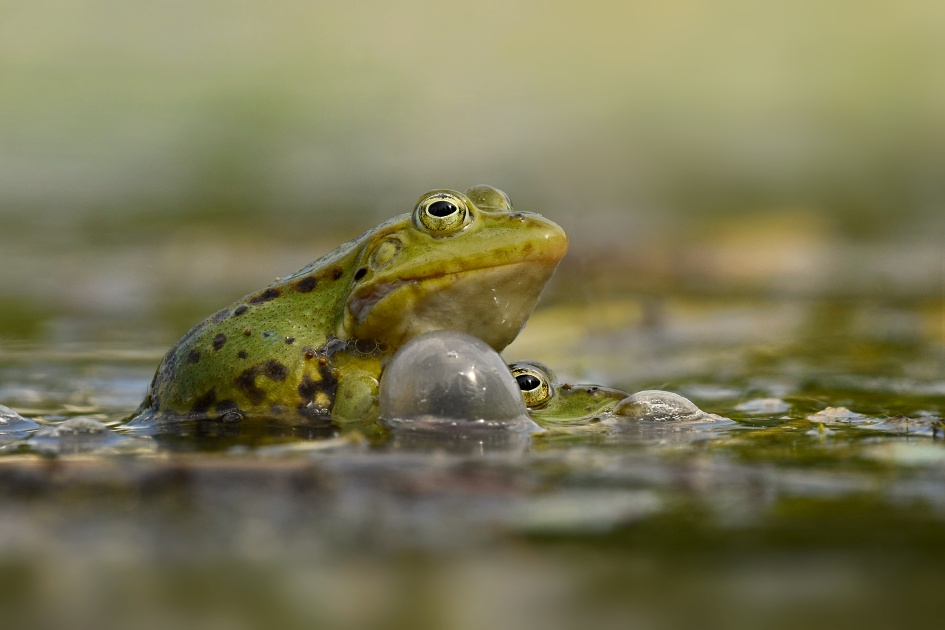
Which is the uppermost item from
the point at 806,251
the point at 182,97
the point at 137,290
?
the point at 182,97

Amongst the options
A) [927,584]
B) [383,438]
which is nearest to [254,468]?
[383,438]

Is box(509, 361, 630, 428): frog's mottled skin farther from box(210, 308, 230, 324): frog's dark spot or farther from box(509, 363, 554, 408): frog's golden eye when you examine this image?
box(210, 308, 230, 324): frog's dark spot

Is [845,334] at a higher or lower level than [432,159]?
lower

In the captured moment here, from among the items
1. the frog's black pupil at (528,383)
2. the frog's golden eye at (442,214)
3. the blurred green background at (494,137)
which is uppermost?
the blurred green background at (494,137)

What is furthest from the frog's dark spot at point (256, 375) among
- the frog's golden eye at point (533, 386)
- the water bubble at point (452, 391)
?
the frog's golden eye at point (533, 386)

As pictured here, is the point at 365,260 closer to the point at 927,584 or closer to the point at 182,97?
the point at 927,584

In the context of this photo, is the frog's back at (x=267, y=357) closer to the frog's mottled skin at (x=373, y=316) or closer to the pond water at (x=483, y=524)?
the frog's mottled skin at (x=373, y=316)

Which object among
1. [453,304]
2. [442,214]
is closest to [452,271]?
[453,304]
